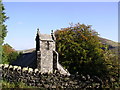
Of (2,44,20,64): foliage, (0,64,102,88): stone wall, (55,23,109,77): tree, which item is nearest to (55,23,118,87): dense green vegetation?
(55,23,109,77): tree

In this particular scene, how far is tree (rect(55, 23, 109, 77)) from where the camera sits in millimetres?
39188

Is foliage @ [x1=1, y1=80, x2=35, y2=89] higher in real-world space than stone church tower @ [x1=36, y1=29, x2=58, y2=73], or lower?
lower

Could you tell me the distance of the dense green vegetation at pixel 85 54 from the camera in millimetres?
38125

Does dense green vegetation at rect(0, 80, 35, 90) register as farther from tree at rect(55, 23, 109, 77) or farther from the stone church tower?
tree at rect(55, 23, 109, 77)

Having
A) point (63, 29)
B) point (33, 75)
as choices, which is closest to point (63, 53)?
point (63, 29)

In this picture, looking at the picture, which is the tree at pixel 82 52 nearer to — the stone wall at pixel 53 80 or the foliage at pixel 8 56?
the foliage at pixel 8 56

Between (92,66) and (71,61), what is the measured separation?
405 centimetres

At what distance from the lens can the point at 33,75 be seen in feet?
60.6

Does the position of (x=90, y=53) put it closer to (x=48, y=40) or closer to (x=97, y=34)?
(x=97, y=34)

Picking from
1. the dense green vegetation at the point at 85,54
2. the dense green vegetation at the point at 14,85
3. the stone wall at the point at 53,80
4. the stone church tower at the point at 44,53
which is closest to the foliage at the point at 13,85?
the dense green vegetation at the point at 14,85

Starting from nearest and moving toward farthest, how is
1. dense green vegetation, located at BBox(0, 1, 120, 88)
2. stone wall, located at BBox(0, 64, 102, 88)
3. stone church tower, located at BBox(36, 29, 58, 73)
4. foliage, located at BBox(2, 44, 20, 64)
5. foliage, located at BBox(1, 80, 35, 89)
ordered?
foliage, located at BBox(1, 80, 35, 89)
stone wall, located at BBox(0, 64, 102, 88)
stone church tower, located at BBox(36, 29, 58, 73)
foliage, located at BBox(2, 44, 20, 64)
dense green vegetation, located at BBox(0, 1, 120, 88)

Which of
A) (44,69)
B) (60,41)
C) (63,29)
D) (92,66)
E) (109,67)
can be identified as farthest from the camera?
(63,29)

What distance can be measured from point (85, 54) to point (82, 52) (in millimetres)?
A: 846

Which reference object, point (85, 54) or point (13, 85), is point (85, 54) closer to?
point (85, 54)
